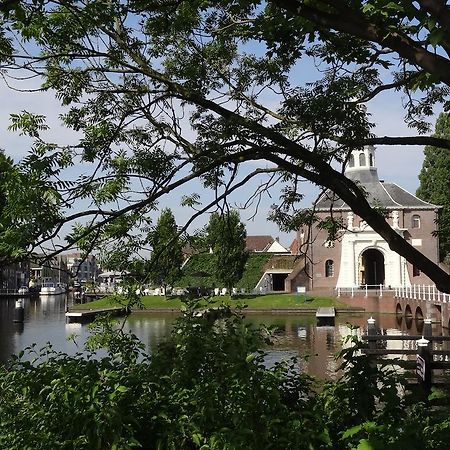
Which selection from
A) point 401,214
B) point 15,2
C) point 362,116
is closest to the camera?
point 15,2

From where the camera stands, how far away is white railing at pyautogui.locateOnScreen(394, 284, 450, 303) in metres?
36.9

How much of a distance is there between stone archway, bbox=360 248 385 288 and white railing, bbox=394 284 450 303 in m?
9.14

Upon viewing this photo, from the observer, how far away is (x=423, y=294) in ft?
131

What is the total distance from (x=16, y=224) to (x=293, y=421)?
305 cm

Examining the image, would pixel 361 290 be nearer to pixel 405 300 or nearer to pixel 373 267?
pixel 405 300

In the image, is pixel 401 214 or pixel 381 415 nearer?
pixel 381 415

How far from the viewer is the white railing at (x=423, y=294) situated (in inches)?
1451

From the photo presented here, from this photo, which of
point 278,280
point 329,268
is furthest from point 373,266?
point 278,280

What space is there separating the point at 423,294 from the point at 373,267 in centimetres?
1896

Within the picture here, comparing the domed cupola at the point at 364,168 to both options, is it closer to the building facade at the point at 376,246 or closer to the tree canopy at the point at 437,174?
the building facade at the point at 376,246

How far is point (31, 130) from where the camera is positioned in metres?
7.12

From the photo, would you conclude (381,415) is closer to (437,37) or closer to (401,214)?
(437,37)

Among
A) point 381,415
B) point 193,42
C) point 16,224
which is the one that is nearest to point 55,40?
point 193,42

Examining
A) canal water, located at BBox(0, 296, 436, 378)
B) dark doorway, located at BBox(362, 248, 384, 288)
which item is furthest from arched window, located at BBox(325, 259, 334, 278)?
canal water, located at BBox(0, 296, 436, 378)
